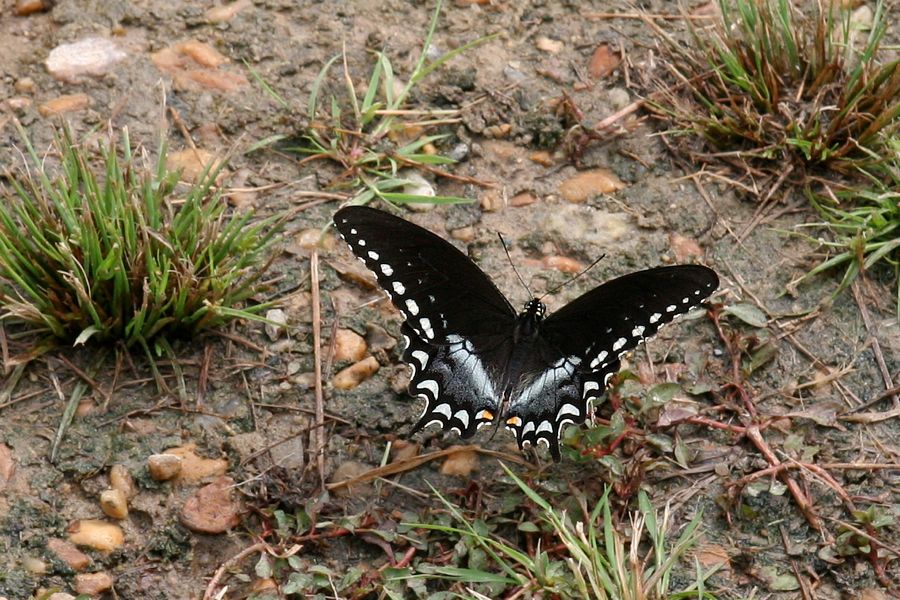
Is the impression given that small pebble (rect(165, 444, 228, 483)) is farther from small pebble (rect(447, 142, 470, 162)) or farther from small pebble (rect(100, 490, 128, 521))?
small pebble (rect(447, 142, 470, 162))

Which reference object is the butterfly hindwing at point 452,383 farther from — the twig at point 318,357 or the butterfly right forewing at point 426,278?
the twig at point 318,357

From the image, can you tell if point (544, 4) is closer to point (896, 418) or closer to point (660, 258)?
point (660, 258)

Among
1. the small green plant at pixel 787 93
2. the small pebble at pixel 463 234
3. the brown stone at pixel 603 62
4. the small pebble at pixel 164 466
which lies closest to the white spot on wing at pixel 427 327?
the small pebble at pixel 463 234

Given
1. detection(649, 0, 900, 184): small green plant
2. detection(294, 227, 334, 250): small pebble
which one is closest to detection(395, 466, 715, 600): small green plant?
detection(294, 227, 334, 250): small pebble

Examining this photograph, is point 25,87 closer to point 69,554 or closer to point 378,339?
point 378,339

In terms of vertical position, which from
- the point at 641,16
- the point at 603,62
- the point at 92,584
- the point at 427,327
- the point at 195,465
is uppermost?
the point at 641,16

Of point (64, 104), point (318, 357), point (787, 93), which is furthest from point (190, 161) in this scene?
point (787, 93)

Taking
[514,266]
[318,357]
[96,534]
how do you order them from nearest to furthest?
1. [96,534]
2. [318,357]
3. [514,266]
